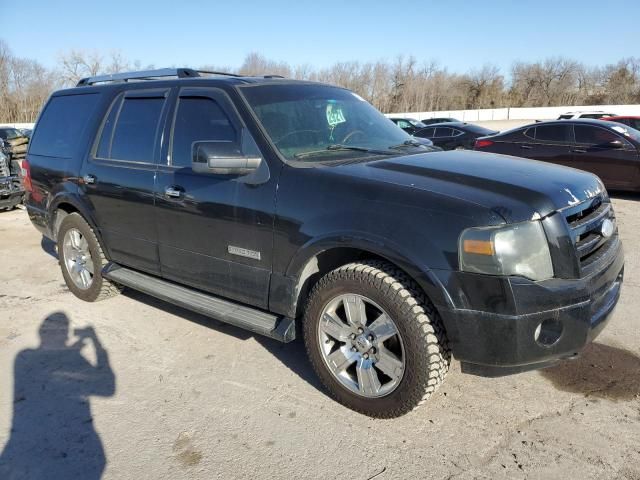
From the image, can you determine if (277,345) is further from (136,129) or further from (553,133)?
(553,133)

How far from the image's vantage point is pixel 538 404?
3146mm

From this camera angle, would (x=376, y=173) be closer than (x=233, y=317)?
Yes

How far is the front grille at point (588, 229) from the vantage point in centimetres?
271

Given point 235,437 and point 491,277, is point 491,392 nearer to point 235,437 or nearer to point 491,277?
point 491,277

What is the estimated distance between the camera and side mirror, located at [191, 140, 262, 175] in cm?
313

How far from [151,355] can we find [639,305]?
13.9ft

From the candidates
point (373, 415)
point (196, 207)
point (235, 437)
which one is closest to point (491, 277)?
point (373, 415)

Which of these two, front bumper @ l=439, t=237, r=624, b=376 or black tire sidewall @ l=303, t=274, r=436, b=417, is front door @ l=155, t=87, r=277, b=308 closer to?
black tire sidewall @ l=303, t=274, r=436, b=417

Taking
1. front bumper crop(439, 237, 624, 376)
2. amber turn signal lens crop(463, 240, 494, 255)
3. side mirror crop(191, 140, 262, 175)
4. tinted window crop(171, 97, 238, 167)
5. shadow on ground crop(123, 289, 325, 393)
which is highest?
tinted window crop(171, 97, 238, 167)

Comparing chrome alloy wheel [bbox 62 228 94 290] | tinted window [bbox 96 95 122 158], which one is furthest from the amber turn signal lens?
chrome alloy wheel [bbox 62 228 94 290]

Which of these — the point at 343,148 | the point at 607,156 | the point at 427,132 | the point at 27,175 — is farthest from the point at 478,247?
the point at 427,132

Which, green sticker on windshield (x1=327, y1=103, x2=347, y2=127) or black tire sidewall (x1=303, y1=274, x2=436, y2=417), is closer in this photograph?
black tire sidewall (x1=303, y1=274, x2=436, y2=417)

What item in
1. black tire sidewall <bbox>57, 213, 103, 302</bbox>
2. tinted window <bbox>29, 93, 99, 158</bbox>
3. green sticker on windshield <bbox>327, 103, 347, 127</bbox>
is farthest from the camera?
tinted window <bbox>29, 93, 99, 158</bbox>

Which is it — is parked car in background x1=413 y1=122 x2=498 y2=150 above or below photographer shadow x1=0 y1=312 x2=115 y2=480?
above
